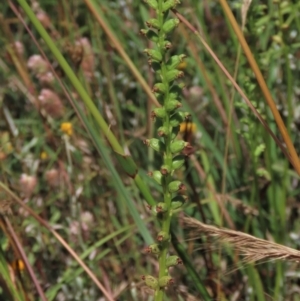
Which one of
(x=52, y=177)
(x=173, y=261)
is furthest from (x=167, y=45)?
(x=52, y=177)

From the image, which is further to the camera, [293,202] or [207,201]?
[293,202]

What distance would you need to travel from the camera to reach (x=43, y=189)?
5.87ft

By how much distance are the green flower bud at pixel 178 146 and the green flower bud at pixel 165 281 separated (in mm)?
138

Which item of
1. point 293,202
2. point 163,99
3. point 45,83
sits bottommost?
point 293,202

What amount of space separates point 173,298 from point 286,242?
0.29m

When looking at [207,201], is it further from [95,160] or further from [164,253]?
[164,253]

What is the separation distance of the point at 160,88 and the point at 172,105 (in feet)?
0.07

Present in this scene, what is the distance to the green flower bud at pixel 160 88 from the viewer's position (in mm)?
733

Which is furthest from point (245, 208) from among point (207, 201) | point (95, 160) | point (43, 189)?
point (43, 189)

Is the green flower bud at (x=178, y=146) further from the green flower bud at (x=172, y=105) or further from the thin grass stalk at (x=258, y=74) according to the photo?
the thin grass stalk at (x=258, y=74)

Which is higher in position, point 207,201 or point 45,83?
point 45,83

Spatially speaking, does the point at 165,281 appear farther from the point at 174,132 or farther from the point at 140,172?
the point at 140,172

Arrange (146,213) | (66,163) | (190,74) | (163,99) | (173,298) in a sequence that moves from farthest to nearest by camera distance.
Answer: (190,74) < (66,163) < (146,213) < (173,298) < (163,99)

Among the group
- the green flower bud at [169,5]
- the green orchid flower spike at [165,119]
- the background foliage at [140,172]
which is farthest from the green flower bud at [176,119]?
the background foliage at [140,172]
